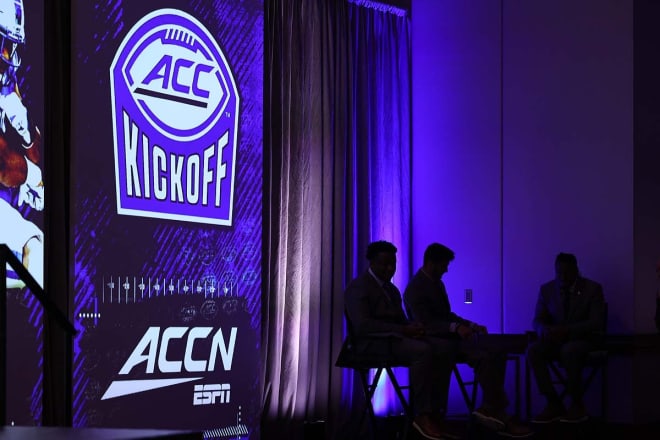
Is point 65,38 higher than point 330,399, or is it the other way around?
point 65,38

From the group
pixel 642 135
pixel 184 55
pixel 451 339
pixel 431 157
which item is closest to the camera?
pixel 184 55

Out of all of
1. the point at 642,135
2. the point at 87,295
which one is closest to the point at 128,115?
the point at 87,295

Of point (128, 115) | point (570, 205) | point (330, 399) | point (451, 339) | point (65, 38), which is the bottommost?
point (330, 399)

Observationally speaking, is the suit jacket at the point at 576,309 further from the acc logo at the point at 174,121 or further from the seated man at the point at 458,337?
the acc logo at the point at 174,121

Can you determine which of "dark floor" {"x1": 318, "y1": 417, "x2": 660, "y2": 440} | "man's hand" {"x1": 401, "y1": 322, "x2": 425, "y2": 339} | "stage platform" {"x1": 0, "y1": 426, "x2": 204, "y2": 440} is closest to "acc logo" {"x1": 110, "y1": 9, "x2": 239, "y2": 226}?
"man's hand" {"x1": 401, "y1": 322, "x2": 425, "y2": 339}

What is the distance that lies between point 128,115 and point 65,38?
1.75 ft

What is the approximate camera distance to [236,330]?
19.9ft

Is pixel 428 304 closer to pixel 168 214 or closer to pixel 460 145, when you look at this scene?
pixel 460 145

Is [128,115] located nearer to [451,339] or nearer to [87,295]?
[87,295]

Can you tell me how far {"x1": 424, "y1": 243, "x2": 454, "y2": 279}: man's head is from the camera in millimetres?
6520

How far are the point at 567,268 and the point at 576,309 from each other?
0.89 feet

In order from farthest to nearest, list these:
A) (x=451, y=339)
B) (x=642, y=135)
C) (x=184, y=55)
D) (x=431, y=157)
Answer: (x=431, y=157)
(x=642, y=135)
(x=451, y=339)
(x=184, y=55)

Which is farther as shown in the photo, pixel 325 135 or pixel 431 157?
pixel 431 157

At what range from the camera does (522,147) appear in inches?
285
